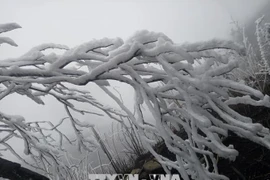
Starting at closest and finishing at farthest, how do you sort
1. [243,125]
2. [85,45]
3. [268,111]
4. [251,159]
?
[243,125]
[85,45]
[251,159]
[268,111]

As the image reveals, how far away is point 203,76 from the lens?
104 cm

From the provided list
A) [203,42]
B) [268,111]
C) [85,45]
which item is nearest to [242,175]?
[268,111]

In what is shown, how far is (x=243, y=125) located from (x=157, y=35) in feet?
1.69

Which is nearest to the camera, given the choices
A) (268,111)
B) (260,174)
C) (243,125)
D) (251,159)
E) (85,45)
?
(243,125)

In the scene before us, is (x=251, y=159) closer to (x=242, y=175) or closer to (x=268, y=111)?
(x=242, y=175)

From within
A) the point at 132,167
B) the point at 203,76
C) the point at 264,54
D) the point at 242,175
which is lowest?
the point at 132,167

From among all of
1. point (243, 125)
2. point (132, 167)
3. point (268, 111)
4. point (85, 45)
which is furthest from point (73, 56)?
point (132, 167)

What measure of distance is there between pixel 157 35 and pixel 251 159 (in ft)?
7.13

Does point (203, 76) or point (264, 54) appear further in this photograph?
point (264, 54)

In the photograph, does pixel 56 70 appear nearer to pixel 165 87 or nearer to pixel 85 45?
pixel 85 45

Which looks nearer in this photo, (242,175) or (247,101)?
(247,101)

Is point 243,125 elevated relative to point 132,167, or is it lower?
elevated

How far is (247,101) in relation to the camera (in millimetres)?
1155

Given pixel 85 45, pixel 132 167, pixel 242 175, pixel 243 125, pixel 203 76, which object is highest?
pixel 85 45
